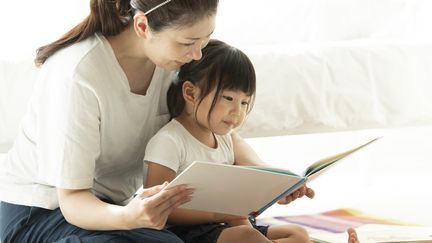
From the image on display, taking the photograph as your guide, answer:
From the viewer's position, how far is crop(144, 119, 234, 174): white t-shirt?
141 cm

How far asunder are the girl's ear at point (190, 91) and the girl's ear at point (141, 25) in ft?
0.68

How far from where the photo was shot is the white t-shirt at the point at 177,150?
1412mm

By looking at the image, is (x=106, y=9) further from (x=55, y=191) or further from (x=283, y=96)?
(x=283, y=96)

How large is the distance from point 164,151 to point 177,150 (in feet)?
0.14

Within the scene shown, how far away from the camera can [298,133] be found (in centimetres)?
198

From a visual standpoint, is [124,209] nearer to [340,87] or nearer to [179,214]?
[179,214]

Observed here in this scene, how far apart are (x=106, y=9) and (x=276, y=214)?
79 cm

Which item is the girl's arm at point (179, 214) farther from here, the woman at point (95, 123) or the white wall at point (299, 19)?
the white wall at point (299, 19)

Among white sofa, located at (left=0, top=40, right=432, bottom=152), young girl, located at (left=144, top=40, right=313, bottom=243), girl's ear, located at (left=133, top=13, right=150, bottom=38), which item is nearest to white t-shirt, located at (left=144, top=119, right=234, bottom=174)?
young girl, located at (left=144, top=40, right=313, bottom=243)

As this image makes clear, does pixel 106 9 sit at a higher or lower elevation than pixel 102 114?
higher

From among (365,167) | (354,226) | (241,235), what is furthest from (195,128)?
(365,167)

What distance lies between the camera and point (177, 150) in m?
1.45

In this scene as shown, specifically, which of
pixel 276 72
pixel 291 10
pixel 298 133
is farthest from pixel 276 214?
pixel 291 10

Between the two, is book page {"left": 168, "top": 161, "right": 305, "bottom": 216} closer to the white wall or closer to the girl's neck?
the girl's neck
